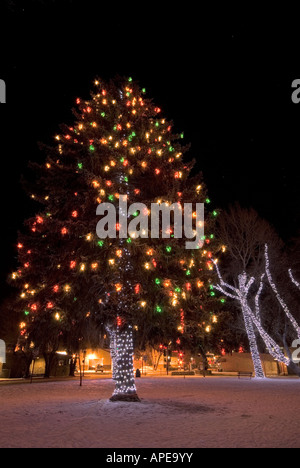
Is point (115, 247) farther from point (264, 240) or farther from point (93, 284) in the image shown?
point (264, 240)

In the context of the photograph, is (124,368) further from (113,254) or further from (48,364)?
(48,364)

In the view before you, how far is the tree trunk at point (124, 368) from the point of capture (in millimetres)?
13309

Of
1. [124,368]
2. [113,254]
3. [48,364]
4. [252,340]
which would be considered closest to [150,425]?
[124,368]

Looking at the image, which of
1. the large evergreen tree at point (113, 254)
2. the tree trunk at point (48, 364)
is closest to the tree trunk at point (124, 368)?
the large evergreen tree at point (113, 254)

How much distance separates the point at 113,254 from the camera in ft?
42.6

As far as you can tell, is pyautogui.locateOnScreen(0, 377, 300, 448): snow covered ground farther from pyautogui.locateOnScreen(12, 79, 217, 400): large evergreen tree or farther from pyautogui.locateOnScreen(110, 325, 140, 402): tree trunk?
pyautogui.locateOnScreen(12, 79, 217, 400): large evergreen tree

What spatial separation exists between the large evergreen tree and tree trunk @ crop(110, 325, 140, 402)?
3cm

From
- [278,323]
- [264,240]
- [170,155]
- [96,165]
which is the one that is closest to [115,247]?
[96,165]

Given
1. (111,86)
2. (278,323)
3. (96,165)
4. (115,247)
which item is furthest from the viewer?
(278,323)

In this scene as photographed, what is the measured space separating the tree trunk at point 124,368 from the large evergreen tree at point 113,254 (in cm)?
3

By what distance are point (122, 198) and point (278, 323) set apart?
27009 mm

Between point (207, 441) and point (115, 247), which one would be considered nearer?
point (207, 441)

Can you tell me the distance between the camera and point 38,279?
14758 millimetres

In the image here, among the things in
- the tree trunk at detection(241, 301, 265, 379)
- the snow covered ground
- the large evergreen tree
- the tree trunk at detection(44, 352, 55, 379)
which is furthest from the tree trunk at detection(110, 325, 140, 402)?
the tree trunk at detection(44, 352, 55, 379)
